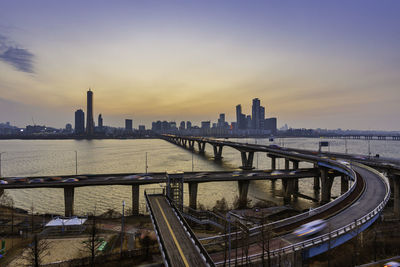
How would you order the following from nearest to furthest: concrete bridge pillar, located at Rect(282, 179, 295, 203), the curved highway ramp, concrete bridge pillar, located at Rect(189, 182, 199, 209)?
the curved highway ramp, concrete bridge pillar, located at Rect(189, 182, 199, 209), concrete bridge pillar, located at Rect(282, 179, 295, 203)

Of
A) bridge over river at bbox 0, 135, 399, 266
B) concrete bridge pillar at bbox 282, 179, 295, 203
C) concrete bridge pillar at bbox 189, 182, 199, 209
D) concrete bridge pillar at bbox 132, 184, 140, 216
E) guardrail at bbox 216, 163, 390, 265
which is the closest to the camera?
bridge over river at bbox 0, 135, 399, 266

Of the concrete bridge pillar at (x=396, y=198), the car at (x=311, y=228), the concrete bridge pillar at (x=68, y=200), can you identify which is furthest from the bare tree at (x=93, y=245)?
the concrete bridge pillar at (x=396, y=198)

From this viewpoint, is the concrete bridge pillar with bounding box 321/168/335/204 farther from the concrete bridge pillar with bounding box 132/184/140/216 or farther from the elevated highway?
the concrete bridge pillar with bounding box 132/184/140/216

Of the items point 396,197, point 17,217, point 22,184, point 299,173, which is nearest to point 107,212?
point 17,217

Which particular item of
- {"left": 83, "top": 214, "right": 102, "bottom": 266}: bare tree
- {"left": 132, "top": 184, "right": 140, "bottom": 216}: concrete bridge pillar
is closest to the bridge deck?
{"left": 83, "top": 214, "right": 102, "bottom": 266}: bare tree

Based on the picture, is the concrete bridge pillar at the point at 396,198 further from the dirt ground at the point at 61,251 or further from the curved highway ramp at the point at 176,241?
the dirt ground at the point at 61,251

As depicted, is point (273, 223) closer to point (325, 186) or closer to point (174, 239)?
point (174, 239)

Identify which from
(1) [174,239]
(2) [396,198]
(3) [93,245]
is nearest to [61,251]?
(3) [93,245]
